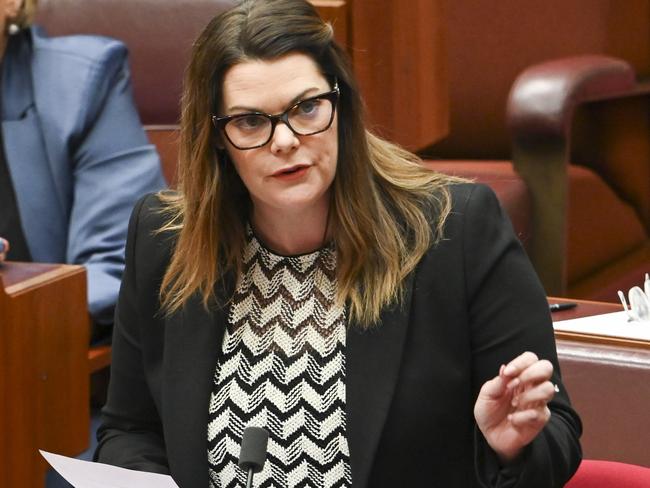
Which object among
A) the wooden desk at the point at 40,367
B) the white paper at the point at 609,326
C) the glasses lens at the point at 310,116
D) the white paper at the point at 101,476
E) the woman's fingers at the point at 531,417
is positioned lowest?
the wooden desk at the point at 40,367

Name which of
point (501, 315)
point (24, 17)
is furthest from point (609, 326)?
point (24, 17)

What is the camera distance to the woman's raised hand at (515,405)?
2.88ft

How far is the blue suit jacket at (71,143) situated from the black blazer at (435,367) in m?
0.57

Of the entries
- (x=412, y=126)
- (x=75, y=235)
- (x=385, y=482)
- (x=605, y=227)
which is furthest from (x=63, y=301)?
(x=605, y=227)

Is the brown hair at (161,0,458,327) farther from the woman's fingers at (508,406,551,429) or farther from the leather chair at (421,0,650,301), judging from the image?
the leather chair at (421,0,650,301)

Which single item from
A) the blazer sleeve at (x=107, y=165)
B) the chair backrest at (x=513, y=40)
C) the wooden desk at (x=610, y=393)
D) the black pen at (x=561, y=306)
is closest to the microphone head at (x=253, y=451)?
the wooden desk at (x=610, y=393)

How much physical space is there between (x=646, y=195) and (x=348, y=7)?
69cm

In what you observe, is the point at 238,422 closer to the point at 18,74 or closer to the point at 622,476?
the point at 622,476

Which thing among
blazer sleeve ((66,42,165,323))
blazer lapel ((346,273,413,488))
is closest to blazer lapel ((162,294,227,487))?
Result: blazer lapel ((346,273,413,488))

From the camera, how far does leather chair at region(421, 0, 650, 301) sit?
191 cm

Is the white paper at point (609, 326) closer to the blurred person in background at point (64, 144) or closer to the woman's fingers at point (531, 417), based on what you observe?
the woman's fingers at point (531, 417)

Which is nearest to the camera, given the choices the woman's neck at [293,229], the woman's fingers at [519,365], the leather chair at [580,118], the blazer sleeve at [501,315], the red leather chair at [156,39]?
the woman's fingers at [519,365]

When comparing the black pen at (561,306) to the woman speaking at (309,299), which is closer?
the woman speaking at (309,299)

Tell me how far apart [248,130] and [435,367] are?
0.24 metres
